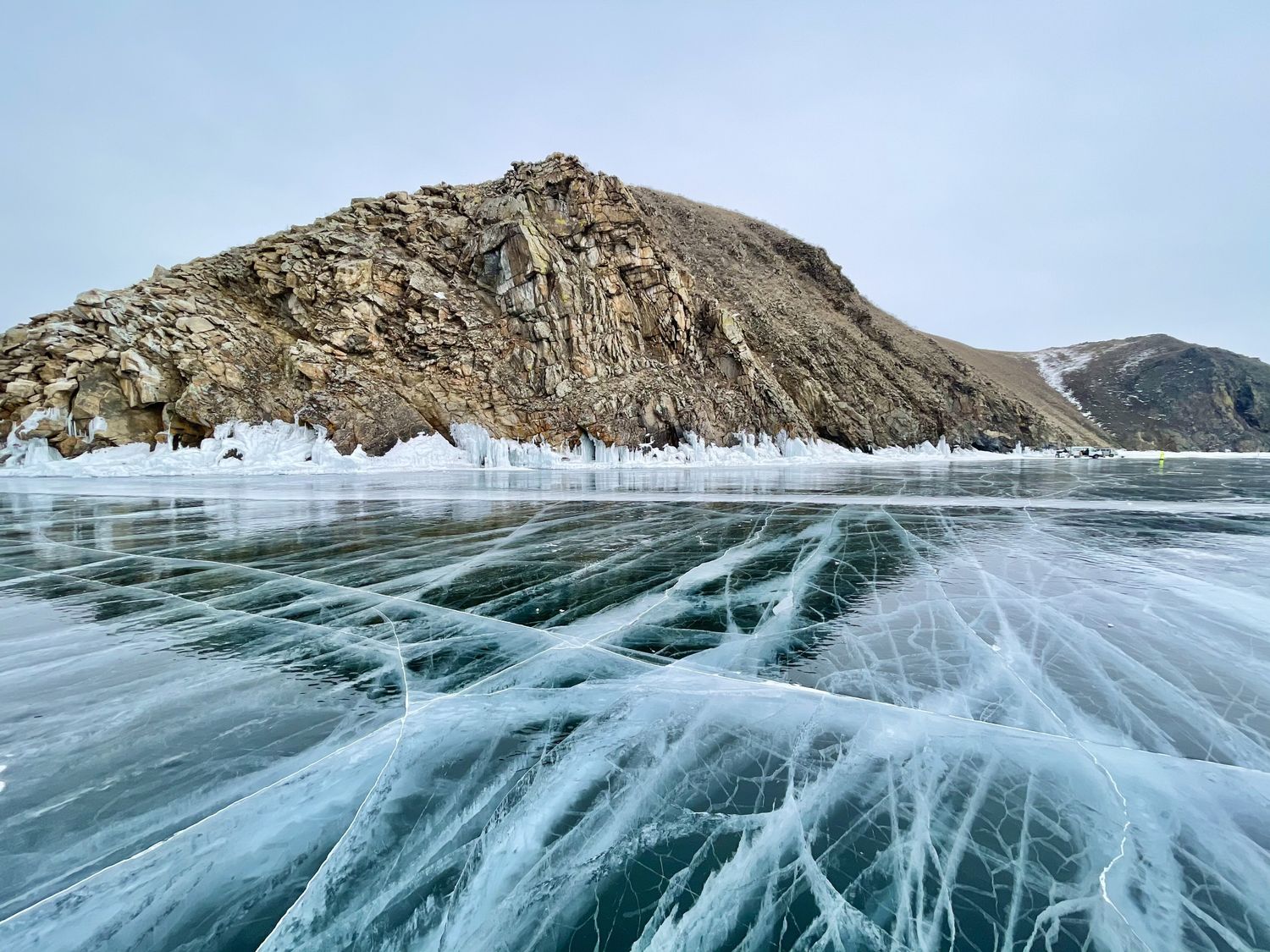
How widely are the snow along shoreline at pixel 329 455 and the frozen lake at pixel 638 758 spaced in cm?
1991

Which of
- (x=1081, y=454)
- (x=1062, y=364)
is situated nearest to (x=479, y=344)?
(x=1081, y=454)

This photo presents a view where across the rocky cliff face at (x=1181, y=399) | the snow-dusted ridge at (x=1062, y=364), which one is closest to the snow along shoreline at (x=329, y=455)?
the rocky cliff face at (x=1181, y=399)

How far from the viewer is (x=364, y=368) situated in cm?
2602

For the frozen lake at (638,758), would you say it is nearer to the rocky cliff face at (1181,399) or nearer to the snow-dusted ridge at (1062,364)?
the rocky cliff face at (1181,399)

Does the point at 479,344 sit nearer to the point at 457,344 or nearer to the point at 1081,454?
the point at 457,344

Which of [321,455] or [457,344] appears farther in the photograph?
[457,344]

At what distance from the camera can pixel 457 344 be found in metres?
28.1

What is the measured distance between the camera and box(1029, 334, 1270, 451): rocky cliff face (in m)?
67.0

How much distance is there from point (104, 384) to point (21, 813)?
100 feet

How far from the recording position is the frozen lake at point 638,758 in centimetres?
150

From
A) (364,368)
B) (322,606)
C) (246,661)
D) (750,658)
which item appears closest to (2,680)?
(246,661)

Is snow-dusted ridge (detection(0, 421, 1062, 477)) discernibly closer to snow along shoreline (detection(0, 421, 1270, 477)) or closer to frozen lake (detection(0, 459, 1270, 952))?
snow along shoreline (detection(0, 421, 1270, 477))

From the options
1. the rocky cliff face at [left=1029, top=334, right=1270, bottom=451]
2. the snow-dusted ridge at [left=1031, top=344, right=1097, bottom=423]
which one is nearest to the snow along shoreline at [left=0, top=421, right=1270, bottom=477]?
the rocky cliff face at [left=1029, top=334, right=1270, bottom=451]

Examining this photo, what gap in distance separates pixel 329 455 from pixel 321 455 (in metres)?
0.39
